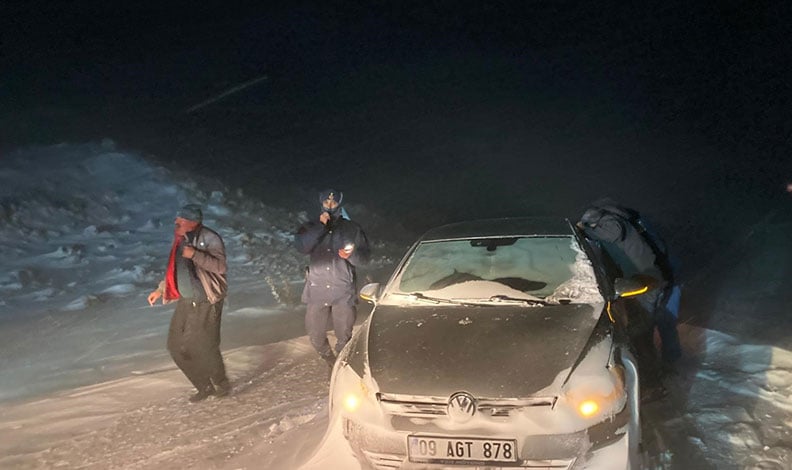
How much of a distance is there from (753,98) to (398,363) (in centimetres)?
4905

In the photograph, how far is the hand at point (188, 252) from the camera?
4.61 metres

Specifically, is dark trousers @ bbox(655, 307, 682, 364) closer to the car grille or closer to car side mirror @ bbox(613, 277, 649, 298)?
car side mirror @ bbox(613, 277, 649, 298)

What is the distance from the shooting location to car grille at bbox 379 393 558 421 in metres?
2.78

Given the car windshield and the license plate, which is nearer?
the license plate

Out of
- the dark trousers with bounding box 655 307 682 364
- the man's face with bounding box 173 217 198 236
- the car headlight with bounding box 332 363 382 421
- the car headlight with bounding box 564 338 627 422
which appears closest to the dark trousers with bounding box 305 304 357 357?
the man's face with bounding box 173 217 198 236

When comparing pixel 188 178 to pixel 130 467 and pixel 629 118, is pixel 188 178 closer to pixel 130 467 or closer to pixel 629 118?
pixel 130 467

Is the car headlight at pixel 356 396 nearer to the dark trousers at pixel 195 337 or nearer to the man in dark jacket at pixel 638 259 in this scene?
the dark trousers at pixel 195 337

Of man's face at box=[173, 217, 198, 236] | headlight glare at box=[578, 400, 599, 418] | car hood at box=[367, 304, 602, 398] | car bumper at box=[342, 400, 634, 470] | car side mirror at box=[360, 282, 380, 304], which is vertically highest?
man's face at box=[173, 217, 198, 236]

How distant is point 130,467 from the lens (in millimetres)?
3840

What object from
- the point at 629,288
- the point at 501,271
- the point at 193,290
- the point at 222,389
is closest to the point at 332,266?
the point at 193,290

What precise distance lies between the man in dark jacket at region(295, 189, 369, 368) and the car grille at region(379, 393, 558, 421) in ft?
7.17

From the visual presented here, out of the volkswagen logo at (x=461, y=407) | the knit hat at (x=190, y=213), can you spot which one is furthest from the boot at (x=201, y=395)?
the volkswagen logo at (x=461, y=407)

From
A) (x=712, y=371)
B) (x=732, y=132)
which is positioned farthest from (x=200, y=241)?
(x=732, y=132)

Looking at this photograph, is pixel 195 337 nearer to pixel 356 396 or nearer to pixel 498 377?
pixel 356 396
